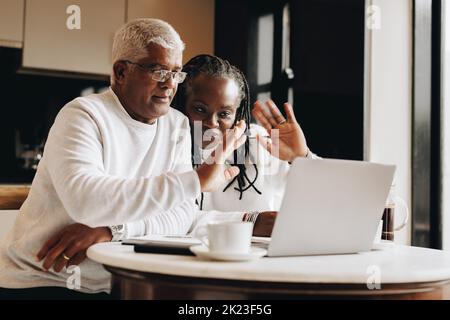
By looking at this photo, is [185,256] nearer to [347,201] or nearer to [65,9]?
[347,201]

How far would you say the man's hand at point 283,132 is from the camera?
6.50 ft

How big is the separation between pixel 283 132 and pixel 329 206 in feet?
2.83

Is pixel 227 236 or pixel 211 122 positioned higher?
pixel 211 122

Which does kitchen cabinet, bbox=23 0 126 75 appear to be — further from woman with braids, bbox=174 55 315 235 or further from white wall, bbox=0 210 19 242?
woman with braids, bbox=174 55 315 235

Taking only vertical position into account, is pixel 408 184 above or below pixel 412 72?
below

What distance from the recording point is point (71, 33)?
12.3 ft

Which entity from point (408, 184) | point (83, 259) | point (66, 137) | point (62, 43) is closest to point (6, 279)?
point (83, 259)

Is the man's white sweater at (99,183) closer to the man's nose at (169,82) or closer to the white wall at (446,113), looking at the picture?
the man's nose at (169,82)

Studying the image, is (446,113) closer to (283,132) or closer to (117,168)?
(283,132)

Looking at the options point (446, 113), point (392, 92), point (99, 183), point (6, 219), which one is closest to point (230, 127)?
point (99, 183)

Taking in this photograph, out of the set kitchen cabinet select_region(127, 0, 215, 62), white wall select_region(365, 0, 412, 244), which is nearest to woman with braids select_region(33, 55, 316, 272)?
white wall select_region(365, 0, 412, 244)

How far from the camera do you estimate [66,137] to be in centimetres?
145

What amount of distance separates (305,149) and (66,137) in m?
0.88

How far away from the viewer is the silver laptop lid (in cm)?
113
